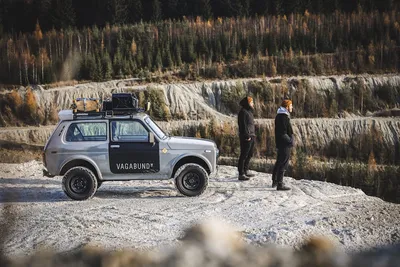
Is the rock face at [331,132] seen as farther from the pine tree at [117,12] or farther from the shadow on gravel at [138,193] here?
the pine tree at [117,12]

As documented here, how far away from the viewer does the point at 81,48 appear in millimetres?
65625

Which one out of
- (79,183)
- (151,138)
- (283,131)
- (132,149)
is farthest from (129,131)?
(283,131)

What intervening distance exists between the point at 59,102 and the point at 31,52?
19.6 m

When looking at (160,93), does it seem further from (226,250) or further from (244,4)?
(226,250)

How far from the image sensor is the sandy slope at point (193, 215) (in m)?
9.53

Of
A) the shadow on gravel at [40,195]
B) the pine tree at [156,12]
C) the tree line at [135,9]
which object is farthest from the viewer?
the pine tree at [156,12]

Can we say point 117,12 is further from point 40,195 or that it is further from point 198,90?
point 40,195

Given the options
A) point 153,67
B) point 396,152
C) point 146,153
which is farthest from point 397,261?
point 153,67

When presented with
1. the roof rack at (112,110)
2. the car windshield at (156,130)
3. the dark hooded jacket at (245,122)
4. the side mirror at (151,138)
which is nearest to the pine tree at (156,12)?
the dark hooded jacket at (245,122)

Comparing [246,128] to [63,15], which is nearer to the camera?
[246,128]

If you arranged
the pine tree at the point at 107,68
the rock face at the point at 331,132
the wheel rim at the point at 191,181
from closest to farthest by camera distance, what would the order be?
1. the wheel rim at the point at 191,181
2. the rock face at the point at 331,132
3. the pine tree at the point at 107,68

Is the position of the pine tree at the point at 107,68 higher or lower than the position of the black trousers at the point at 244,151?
higher

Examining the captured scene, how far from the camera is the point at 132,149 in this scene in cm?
1312

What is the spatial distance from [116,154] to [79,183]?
3.74ft
